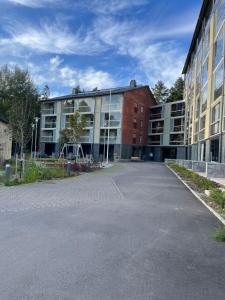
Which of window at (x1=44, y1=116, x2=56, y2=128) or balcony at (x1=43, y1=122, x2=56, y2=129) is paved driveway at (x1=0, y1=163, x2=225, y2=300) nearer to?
balcony at (x1=43, y1=122, x2=56, y2=129)

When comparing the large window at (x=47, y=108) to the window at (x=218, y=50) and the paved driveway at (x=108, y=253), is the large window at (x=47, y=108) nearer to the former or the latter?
the window at (x=218, y=50)

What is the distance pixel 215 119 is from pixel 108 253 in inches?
968

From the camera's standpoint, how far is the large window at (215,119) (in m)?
26.5

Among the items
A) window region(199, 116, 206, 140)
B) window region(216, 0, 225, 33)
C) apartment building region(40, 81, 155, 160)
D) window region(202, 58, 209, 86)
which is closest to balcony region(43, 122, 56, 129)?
apartment building region(40, 81, 155, 160)

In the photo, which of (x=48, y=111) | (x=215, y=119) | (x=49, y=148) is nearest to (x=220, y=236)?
(x=215, y=119)

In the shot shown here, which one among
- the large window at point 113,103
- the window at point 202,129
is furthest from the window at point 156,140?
the window at point 202,129

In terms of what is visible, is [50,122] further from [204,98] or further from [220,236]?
[220,236]

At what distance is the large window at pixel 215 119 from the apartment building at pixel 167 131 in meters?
27.6

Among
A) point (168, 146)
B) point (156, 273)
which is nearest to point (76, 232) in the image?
point (156, 273)

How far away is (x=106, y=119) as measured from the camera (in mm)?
57875

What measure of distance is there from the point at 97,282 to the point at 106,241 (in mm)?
1845

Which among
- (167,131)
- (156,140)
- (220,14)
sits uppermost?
(220,14)

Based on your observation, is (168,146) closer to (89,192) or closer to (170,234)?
(89,192)

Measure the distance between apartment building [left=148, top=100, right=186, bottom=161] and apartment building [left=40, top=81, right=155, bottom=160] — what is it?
1575 millimetres
